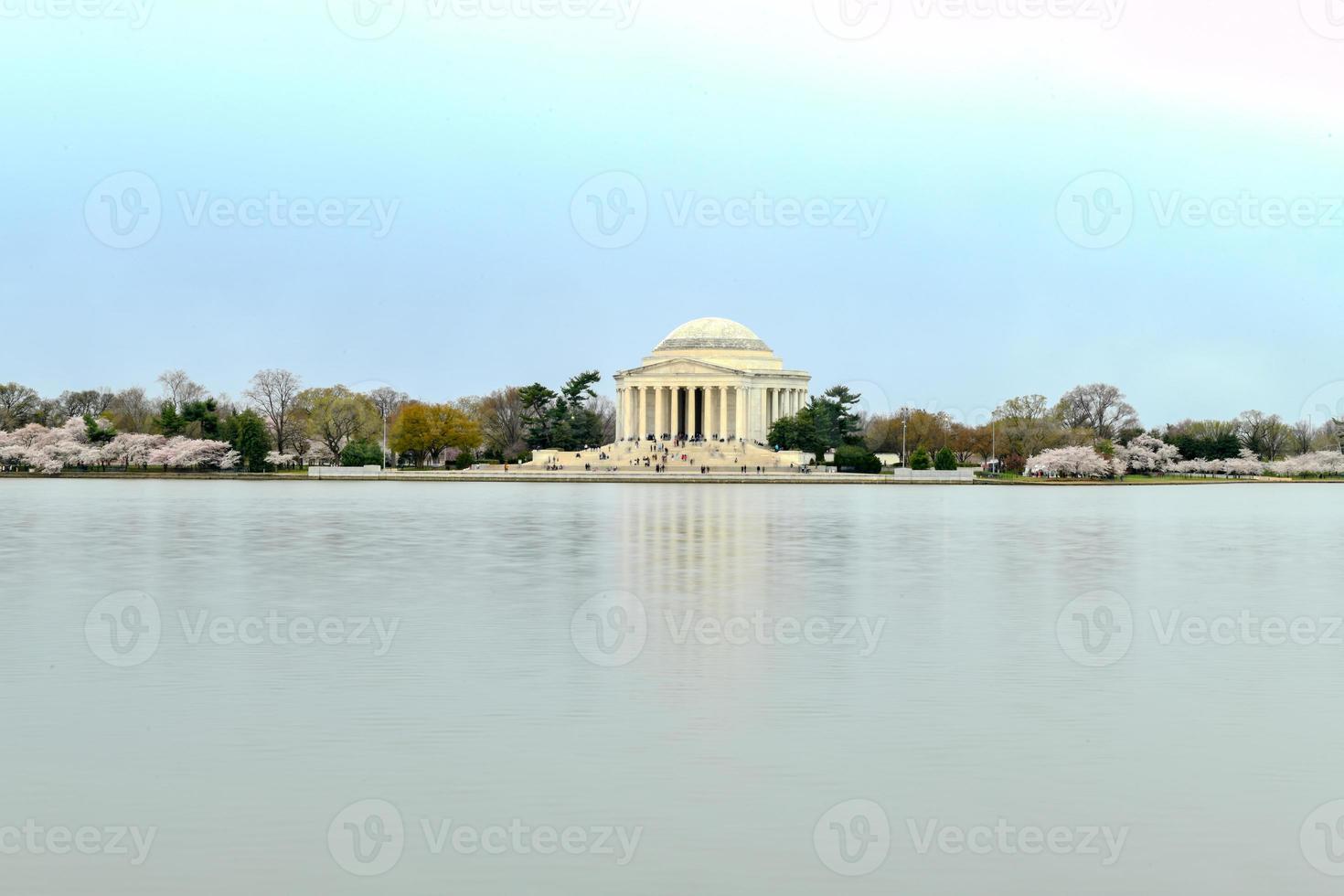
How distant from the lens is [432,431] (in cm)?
12075

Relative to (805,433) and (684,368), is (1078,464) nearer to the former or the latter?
(805,433)

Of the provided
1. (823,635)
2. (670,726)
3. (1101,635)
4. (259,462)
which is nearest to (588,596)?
(823,635)

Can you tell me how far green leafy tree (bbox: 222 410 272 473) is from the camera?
10944 centimetres

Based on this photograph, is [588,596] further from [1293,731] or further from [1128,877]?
[1128,877]

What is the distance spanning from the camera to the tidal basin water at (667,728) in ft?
32.7

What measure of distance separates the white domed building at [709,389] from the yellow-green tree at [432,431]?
74.7 ft

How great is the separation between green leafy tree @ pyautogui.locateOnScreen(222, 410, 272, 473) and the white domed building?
40686 millimetres

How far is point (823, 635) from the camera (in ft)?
69.1

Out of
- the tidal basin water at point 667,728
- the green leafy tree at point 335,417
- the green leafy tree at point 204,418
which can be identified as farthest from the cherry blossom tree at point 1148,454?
→ the tidal basin water at point 667,728

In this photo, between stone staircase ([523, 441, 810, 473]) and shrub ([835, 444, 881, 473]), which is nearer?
shrub ([835, 444, 881, 473])

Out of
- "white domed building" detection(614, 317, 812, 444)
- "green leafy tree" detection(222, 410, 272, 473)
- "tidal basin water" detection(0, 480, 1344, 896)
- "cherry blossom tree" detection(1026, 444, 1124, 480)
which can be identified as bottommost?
"tidal basin water" detection(0, 480, 1344, 896)

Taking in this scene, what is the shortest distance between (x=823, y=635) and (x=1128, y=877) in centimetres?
1145

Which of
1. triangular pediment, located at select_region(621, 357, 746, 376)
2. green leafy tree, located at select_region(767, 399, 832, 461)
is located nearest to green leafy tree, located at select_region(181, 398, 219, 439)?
triangular pediment, located at select_region(621, 357, 746, 376)

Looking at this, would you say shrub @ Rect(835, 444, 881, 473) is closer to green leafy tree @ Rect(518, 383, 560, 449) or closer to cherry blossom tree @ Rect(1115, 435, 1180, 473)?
cherry blossom tree @ Rect(1115, 435, 1180, 473)
